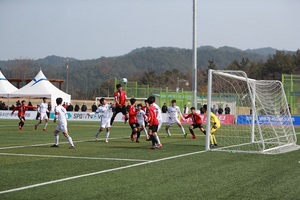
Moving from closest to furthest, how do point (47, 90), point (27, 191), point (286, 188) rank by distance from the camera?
point (27, 191) → point (286, 188) → point (47, 90)

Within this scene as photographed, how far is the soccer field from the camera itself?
9454mm

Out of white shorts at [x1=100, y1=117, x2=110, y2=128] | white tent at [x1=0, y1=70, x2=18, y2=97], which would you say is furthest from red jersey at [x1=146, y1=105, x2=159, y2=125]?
white tent at [x1=0, y1=70, x2=18, y2=97]

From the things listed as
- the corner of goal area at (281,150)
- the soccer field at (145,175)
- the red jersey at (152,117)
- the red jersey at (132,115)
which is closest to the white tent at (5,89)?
the red jersey at (132,115)

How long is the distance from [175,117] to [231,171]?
15880 millimetres

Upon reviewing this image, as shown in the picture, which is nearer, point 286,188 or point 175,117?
point 286,188

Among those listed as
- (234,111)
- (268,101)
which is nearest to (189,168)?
(268,101)

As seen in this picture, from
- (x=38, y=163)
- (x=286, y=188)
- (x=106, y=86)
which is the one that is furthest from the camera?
(x=106, y=86)

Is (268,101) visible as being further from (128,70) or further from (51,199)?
(128,70)

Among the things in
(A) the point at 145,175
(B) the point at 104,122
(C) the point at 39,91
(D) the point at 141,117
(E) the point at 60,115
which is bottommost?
(A) the point at 145,175

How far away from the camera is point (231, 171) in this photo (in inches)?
497

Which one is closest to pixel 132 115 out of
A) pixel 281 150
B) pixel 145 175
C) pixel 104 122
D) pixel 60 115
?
pixel 104 122

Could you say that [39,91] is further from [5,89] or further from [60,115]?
[60,115]

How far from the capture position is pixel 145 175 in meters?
11.8

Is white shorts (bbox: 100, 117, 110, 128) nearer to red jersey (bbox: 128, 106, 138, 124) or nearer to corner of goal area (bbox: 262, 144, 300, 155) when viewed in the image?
red jersey (bbox: 128, 106, 138, 124)
